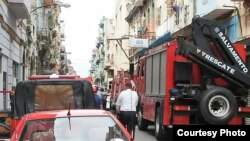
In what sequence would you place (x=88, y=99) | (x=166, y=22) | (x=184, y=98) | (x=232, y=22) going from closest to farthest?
(x=88, y=99) → (x=184, y=98) → (x=232, y=22) → (x=166, y=22)

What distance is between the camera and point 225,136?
310 inches

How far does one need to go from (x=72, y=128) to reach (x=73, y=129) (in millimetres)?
22

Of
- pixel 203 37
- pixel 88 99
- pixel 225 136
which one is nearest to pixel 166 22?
pixel 203 37

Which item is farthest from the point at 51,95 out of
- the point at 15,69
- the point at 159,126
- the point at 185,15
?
the point at 15,69

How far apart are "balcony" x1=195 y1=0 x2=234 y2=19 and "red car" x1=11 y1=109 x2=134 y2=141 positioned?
14.7 m

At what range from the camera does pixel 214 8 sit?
70.7ft

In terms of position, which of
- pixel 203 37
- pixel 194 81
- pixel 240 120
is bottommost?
pixel 240 120

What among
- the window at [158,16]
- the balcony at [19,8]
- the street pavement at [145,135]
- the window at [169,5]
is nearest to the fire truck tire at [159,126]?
the street pavement at [145,135]

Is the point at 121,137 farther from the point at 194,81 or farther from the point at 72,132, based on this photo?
the point at 194,81

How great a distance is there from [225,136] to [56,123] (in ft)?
8.11

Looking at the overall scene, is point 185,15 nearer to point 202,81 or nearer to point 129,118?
point 202,81

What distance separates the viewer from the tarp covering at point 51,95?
1157cm

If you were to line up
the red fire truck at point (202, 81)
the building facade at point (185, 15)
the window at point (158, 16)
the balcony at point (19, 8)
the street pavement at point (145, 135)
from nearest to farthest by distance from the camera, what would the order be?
the red fire truck at point (202, 81) → the street pavement at point (145, 135) → the building facade at point (185, 15) → the balcony at point (19, 8) → the window at point (158, 16)

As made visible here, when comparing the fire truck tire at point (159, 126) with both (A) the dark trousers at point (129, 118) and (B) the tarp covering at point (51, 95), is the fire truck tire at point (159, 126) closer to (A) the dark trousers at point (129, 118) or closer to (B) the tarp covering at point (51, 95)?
(A) the dark trousers at point (129, 118)
